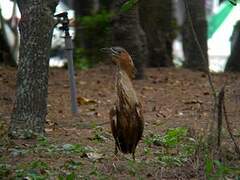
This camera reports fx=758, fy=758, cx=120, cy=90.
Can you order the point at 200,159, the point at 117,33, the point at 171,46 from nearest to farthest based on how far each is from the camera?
the point at 200,159 < the point at 117,33 < the point at 171,46

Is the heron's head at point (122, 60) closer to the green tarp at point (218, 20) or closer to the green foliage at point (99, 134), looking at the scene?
the green foliage at point (99, 134)

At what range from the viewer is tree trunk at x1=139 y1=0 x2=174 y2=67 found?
13.7 meters

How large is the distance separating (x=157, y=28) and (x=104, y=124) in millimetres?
5093

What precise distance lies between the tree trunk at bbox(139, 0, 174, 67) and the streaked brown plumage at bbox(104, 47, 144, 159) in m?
6.79

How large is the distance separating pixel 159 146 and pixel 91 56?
22.8 feet

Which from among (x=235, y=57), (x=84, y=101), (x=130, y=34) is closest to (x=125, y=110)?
(x=84, y=101)

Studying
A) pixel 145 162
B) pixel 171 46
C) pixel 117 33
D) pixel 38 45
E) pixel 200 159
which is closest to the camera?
pixel 200 159

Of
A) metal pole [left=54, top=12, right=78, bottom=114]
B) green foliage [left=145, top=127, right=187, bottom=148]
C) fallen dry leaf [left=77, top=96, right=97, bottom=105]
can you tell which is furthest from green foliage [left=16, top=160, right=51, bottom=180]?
fallen dry leaf [left=77, top=96, right=97, bottom=105]

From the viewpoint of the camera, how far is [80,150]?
7105 mm

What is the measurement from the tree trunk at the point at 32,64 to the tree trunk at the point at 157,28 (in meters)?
6.12

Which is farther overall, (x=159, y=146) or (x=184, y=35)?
(x=184, y=35)

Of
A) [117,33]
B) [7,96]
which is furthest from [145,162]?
[117,33]

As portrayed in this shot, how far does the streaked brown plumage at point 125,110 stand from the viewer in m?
6.75

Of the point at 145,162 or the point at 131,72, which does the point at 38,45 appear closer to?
the point at 131,72
